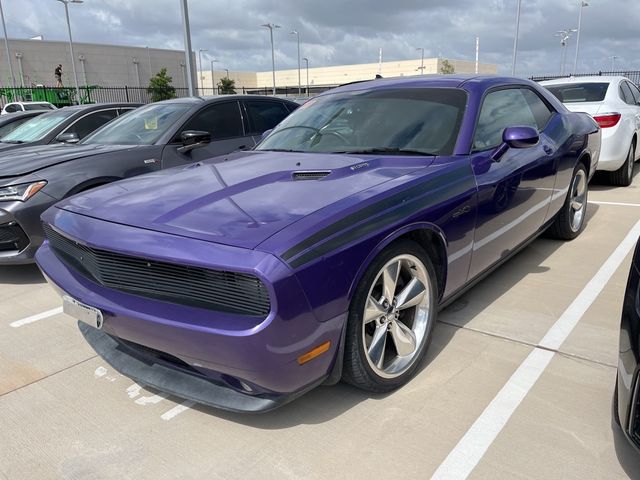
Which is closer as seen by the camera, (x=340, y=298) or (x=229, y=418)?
(x=340, y=298)

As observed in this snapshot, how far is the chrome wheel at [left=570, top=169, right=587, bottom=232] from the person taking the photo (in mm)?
4922

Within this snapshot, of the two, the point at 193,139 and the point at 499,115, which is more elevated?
the point at 499,115

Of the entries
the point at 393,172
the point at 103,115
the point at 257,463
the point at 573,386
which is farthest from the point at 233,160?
the point at 103,115

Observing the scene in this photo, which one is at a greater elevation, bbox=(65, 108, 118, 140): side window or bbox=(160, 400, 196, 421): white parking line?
bbox=(65, 108, 118, 140): side window

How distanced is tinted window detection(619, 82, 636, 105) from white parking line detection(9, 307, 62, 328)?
754 centimetres

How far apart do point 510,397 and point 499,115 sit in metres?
2.03

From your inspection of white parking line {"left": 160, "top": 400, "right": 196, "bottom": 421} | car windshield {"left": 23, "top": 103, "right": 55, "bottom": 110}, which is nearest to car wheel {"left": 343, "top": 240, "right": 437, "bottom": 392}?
white parking line {"left": 160, "top": 400, "right": 196, "bottom": 421}

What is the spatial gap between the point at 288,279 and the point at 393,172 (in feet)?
3.69

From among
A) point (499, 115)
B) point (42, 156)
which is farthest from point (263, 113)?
point (499, 115)

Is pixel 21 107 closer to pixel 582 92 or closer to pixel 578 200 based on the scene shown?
pixel 582 92

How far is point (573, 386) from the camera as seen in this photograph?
2623 mm

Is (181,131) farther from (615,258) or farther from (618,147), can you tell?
(618,147)

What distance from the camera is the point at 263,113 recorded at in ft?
21.2

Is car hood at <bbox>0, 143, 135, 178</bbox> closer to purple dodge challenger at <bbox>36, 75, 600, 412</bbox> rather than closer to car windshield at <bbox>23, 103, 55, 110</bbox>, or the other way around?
purple dodge challenger at <bbox>36, 75, 600, 412</bbox>
